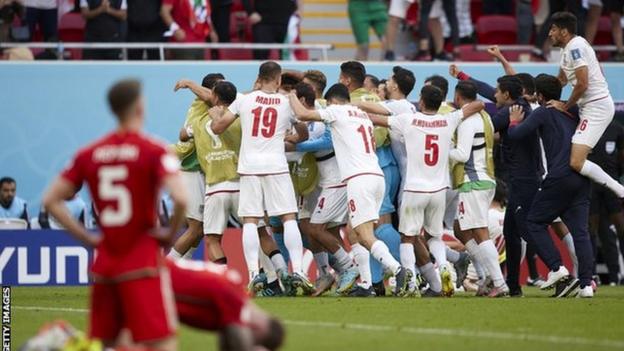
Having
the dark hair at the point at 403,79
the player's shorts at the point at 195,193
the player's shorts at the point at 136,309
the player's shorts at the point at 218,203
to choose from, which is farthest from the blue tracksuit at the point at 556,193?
the player's shorts at the point at 136,309

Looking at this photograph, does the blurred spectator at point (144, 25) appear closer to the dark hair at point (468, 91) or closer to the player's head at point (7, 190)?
the player's head at point (7, 190)

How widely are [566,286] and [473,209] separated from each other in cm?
131

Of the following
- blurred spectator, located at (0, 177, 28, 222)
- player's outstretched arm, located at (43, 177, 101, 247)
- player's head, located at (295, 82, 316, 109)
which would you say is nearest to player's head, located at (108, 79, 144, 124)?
player's outstretched arm, located at (43, 177, 101, 247)

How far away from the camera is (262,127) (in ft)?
52.4

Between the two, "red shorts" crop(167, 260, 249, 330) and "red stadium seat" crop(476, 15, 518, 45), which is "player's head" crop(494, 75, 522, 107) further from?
"red stadium seat" crop(476, 15, 518, 45)

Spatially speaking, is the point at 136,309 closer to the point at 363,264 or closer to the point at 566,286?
the point at 363,264

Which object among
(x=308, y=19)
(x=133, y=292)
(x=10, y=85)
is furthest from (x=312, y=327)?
(x=308, y=19)

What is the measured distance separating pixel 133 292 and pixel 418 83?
50.8ft

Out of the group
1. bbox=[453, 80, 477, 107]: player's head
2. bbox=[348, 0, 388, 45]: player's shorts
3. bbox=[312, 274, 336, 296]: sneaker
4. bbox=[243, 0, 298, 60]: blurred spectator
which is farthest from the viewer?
bbox=[348, 0, 388, 45]: player's shorts

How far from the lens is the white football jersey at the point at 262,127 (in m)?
16.0

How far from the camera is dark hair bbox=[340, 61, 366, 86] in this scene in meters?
16.8

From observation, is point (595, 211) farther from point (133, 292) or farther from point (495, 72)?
point (133, 292)

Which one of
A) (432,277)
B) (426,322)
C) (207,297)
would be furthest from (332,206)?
(207,297)

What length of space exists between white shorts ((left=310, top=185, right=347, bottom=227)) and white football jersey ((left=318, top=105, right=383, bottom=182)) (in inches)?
29.4
